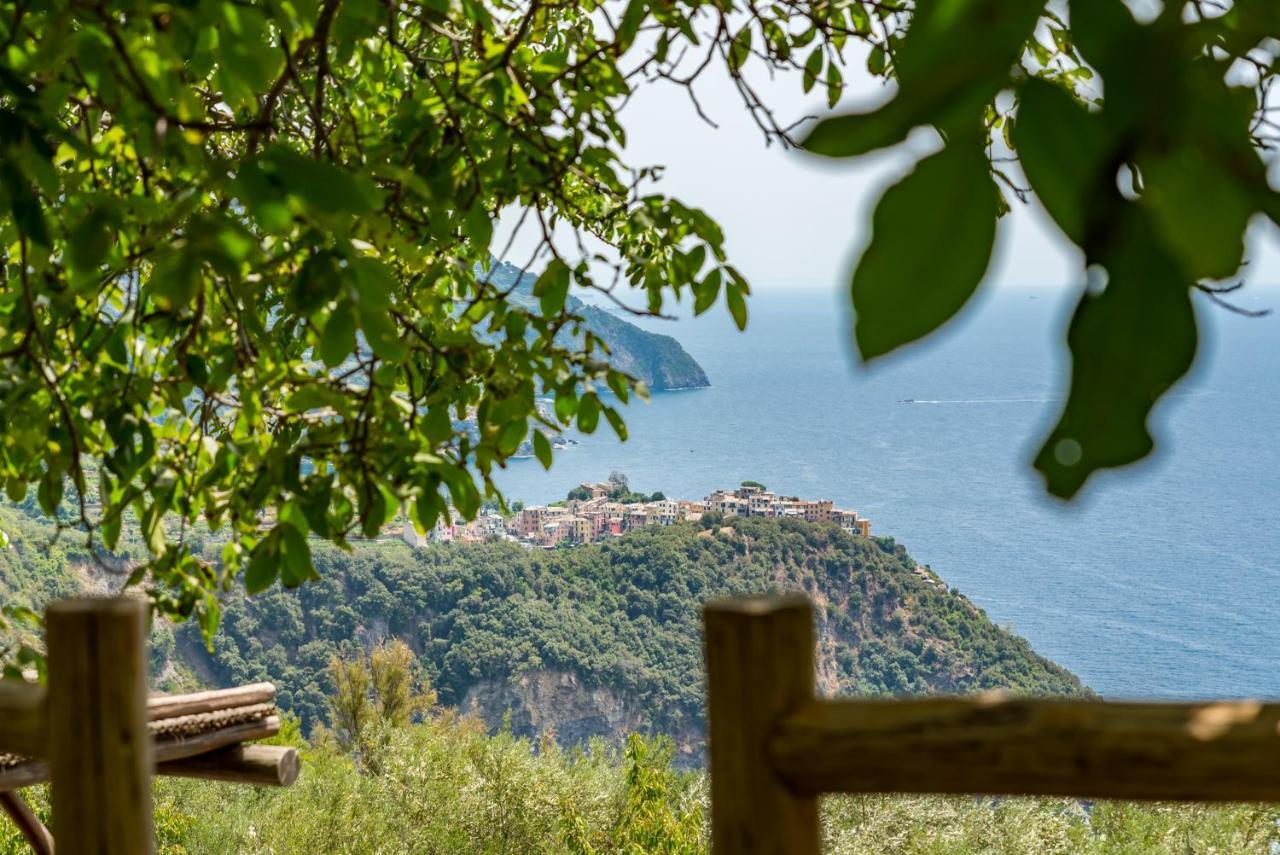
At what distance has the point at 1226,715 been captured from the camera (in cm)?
65

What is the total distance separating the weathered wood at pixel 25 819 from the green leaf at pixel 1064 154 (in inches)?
120

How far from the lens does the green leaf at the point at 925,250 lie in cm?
20

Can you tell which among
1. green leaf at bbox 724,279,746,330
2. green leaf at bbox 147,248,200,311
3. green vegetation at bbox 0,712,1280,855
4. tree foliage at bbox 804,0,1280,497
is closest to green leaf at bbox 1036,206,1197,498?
tree foliage at bbox 804,0,1280,497

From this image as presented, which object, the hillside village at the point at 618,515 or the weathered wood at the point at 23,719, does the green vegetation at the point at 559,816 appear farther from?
the hillside village at the point at 618,515

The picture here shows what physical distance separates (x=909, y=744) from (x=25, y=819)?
9.56ft

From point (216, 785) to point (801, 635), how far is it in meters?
8.70

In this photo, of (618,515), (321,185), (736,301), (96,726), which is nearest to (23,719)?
(96,726)

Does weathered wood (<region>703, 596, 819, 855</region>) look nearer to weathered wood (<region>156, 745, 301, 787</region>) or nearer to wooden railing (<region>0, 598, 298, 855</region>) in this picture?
wooden railing (<region>0, 598, 298, 855</region>)

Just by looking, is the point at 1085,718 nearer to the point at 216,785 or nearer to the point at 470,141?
the point at 470,141

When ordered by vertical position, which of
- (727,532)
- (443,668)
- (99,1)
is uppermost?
→ (99,1)

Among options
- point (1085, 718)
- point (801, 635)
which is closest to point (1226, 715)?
point (1085, 718)

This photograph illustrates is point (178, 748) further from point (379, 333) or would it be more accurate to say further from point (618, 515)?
point (618, 515)

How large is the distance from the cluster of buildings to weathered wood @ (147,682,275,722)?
→ 53.3 feet

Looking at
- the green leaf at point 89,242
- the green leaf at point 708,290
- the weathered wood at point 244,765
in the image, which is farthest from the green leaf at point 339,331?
the weathered wood at point 244,765
